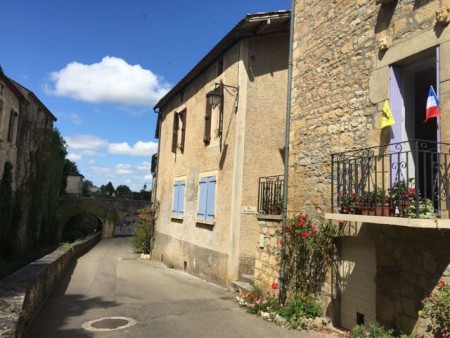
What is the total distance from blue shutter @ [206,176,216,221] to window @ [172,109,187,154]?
374cm

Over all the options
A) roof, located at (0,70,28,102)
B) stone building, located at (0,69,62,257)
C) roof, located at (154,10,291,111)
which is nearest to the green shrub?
roof, located at (154,10,291,111)

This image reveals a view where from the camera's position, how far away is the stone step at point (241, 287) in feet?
30.0

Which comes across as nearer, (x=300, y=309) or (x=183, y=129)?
(x=300, y=309)

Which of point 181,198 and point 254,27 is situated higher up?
point 254,27

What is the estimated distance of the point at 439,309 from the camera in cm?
437

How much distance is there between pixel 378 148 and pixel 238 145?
5436 millimetres

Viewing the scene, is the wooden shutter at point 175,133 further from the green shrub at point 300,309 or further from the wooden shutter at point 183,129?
the green shrub at point 300,309

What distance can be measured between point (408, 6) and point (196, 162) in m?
9.38

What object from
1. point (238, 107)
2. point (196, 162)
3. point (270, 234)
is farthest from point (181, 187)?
point (270, 234)

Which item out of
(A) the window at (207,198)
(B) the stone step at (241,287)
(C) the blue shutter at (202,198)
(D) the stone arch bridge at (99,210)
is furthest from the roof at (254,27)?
(D) the stone arch bridge at (99,210)

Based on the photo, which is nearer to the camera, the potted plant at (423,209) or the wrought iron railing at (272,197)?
the potted plant at (423,209)

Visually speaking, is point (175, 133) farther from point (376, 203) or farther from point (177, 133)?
point (376, 203)

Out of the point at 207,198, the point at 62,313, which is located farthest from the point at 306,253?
the point at 207,198

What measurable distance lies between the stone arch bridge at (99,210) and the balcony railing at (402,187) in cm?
2936
